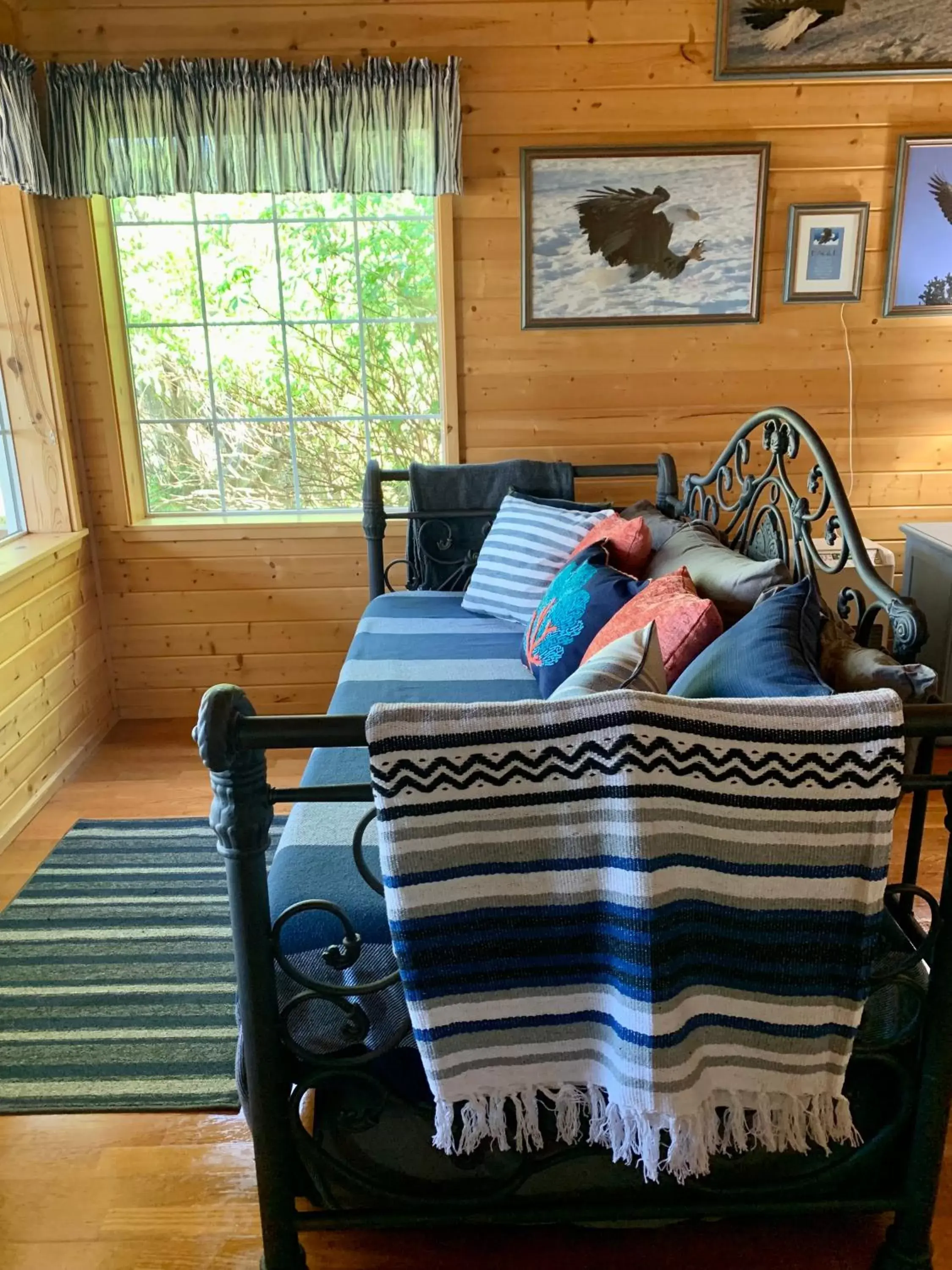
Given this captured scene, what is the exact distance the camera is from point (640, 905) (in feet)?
3.49

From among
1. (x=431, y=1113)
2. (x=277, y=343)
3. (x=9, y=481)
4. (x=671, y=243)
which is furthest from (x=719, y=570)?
(x=9, y=481)

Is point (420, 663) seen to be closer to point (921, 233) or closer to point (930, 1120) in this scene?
point (930, 1120)

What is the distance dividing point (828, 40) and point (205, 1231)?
3374mm

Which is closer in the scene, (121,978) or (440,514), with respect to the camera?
(121,978)

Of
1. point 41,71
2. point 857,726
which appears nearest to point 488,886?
point 857,726

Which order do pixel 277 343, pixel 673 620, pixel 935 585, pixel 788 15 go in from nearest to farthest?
pixel 673 620, pixel 788 15, pixel 935 585, pixel 277 343

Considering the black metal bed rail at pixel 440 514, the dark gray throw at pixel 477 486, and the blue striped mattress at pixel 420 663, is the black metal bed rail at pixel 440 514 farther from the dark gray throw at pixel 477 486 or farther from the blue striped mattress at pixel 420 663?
the blue striped mattress at pixel 420 663

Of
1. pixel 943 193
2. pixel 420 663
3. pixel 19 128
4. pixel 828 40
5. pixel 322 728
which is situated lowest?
pixel 420 663

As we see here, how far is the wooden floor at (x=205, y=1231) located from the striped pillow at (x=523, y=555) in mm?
1483

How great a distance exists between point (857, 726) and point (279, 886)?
2.82 ft

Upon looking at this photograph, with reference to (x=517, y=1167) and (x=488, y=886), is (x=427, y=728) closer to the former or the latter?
(x=488, y=886)

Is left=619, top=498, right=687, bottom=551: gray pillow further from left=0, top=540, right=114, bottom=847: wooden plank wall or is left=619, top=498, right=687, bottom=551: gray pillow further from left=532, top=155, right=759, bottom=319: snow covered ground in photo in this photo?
left=0, top=540, right=114, bottom=847: wooden plank wall

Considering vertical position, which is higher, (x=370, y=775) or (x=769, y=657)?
(x=769, y=657)

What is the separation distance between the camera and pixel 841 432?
317 cm
